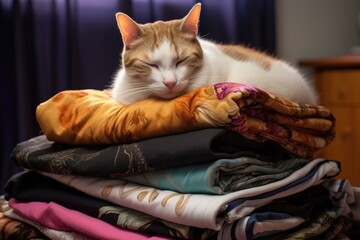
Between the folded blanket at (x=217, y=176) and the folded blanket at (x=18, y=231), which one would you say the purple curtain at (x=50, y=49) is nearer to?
the folded blanket at (x=18, y=231)

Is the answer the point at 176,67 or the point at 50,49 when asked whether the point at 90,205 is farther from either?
the point at 50,49

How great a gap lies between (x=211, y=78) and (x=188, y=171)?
0.72ft

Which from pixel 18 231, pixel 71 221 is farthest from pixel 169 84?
pixel 18 231

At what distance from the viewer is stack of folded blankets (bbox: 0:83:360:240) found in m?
0.58

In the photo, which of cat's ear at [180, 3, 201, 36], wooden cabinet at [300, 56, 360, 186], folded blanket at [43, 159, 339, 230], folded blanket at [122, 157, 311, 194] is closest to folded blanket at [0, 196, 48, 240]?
folded blanket at [43, 159, 339, 230]

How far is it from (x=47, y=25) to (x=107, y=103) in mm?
707

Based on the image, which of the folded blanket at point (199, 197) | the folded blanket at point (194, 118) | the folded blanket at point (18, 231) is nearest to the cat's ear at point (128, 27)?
the folded blanket at point (194, 118)

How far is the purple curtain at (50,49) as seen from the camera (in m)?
1.28

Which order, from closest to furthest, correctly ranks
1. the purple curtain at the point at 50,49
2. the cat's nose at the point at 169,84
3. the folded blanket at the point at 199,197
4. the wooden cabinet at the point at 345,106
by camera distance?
the folded blanket at the point at 199,197 → the cat's nose at the point at 169,84 → the purple curtain at the point at 50,49 → the wooden cabinet at the point at 345,106

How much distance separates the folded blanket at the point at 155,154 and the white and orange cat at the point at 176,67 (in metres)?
0.12

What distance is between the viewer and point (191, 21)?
2.52ft

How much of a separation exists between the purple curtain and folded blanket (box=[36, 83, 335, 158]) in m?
0.57

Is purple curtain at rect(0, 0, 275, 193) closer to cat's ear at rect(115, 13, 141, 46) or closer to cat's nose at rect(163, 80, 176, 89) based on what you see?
cat's ear at rect(115, 13, 141, 46)

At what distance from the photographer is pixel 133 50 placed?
80 cm
